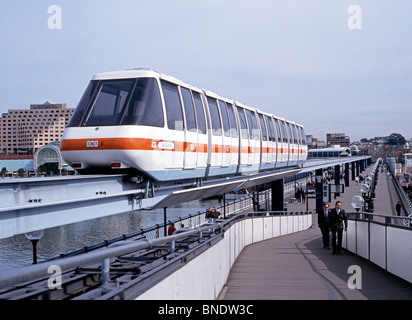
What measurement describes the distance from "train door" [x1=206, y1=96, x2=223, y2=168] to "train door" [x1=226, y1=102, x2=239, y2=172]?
1.19m

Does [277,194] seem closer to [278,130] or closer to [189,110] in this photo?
[278,130]

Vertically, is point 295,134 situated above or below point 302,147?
above

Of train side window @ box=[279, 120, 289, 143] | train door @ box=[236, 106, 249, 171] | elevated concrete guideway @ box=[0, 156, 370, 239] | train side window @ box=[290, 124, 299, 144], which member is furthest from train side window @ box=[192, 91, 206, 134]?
train side window @ box=[290, 124, 299, 144]

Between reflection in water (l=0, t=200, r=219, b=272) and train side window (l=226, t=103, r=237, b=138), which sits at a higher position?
train side window (l=226, t=103, r=237, b=138)

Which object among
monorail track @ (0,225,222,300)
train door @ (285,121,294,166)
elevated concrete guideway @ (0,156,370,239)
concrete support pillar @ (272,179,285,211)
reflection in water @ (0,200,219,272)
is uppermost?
train door @ (285,121,294,166)

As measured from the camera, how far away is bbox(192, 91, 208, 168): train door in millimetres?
13625

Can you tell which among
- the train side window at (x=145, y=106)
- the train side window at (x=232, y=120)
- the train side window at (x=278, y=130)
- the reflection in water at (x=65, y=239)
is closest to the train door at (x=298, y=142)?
the train side window at (x=278, y=130)

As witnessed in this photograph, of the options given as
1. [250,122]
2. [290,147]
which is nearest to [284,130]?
[290,147]

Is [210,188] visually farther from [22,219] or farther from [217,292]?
[22,219]

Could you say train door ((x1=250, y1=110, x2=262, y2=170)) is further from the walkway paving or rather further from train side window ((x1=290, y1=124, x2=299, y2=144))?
train side window ((x1=290, y1=124, x2=299, y2=144))

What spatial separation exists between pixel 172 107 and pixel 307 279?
15.5 feet

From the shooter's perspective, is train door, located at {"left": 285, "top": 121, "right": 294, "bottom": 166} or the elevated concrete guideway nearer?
the elevated concrete guideway

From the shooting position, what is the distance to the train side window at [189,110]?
13016 mm

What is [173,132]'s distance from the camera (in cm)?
1181
